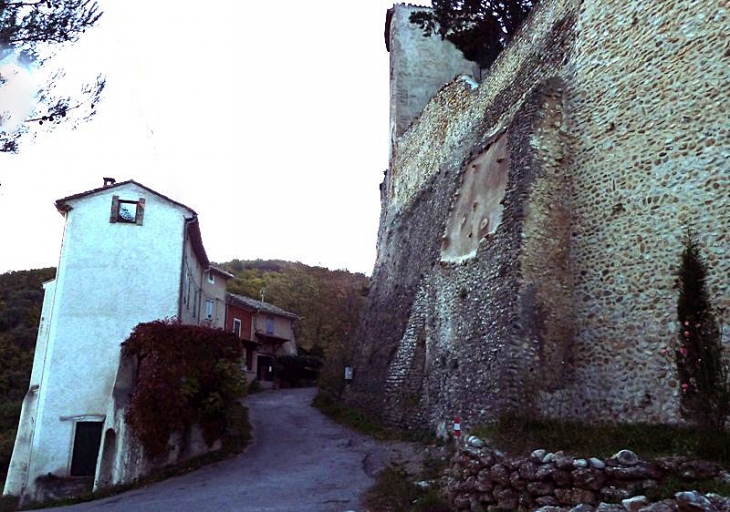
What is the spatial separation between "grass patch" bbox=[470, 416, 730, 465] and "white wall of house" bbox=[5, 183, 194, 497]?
1235cm

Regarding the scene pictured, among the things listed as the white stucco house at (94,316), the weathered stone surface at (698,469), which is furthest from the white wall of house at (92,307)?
the weathered stone surface at (698,469)

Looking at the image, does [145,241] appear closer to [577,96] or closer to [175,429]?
[175,429]

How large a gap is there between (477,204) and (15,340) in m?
30.7

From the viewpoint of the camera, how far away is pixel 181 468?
49.2 feet

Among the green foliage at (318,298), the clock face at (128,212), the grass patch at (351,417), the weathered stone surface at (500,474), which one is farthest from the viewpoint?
the green foliage at (318,298)

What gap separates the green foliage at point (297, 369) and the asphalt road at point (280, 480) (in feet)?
59.7

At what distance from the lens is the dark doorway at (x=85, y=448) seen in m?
18.8

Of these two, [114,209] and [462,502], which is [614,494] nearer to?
[462,502]

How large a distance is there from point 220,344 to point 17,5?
32.0 ft

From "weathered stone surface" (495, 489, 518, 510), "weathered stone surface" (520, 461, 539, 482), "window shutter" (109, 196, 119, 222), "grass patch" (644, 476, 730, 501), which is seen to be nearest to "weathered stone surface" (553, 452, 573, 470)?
"weathered stone surface" (520, 461, 539, 482)

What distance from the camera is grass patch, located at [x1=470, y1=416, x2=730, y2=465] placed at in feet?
24.8

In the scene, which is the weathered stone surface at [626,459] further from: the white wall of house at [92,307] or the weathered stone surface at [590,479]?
the white wall of house at [92,307]

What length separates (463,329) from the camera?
1447 centimetres

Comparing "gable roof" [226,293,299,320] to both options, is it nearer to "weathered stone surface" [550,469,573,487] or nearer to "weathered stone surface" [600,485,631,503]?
"weathered stone surface" [550,469,573,487]
